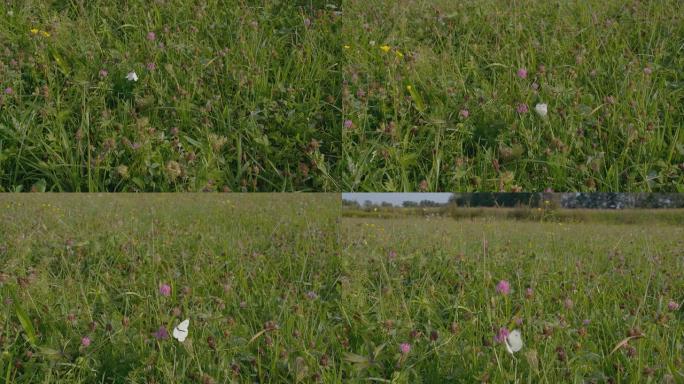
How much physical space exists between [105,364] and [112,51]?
70.1 inches

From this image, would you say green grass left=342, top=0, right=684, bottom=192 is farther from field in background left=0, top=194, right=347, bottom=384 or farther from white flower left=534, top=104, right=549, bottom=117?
field in background left=0, top=194, right=347, bottom=384

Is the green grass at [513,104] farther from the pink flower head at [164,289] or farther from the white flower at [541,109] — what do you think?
the pink flower head at [164,289]

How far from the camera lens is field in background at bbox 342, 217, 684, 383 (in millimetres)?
2395

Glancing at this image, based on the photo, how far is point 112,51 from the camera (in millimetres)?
3568

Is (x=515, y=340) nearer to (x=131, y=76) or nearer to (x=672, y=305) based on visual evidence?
(x=672, y=305)

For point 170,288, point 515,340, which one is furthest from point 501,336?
point 170,288

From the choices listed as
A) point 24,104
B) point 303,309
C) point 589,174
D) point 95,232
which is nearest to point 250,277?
point 303,309

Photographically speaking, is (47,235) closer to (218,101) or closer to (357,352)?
(218,101)

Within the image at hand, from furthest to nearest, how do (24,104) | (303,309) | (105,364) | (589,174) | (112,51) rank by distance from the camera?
1. (112,51)
2. (24,104)
3. (589,174)
4. (303,309)
5. (105,364)

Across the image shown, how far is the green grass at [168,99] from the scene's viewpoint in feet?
10.0

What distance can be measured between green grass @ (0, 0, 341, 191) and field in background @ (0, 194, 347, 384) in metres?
0.28

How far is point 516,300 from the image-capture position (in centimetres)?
287

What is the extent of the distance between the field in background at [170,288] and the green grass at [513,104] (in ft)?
1.65

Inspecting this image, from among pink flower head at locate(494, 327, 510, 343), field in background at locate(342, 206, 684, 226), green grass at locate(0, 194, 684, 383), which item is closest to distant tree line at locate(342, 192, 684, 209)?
field in background at locate(342, 206, 684, 226)
